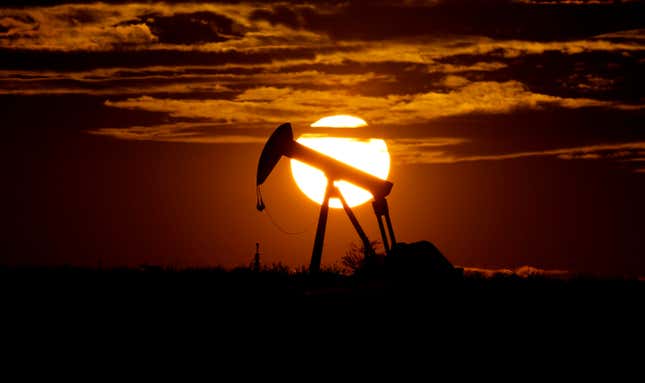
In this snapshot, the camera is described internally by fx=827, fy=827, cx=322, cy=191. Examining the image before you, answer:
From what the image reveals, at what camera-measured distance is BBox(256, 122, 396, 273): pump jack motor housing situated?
59.4 ft

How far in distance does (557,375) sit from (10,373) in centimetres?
654

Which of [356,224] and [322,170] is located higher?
[322,170]

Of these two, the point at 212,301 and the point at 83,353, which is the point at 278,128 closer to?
the point at 212,301

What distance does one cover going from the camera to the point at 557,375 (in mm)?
10109

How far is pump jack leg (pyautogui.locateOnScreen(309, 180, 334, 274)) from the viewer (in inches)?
722

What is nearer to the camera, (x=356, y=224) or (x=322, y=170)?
(x=322, y=170)

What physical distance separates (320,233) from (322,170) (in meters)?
1.40

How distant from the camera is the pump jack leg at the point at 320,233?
1833cm

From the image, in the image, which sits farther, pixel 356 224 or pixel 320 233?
pixel 356 224

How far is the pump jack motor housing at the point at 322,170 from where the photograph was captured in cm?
1811

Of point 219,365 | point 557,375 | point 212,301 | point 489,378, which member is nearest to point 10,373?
point 219,365

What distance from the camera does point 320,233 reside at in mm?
18375

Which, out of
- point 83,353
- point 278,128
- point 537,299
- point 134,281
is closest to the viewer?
point 83,353

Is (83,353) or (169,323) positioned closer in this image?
(83,353)
